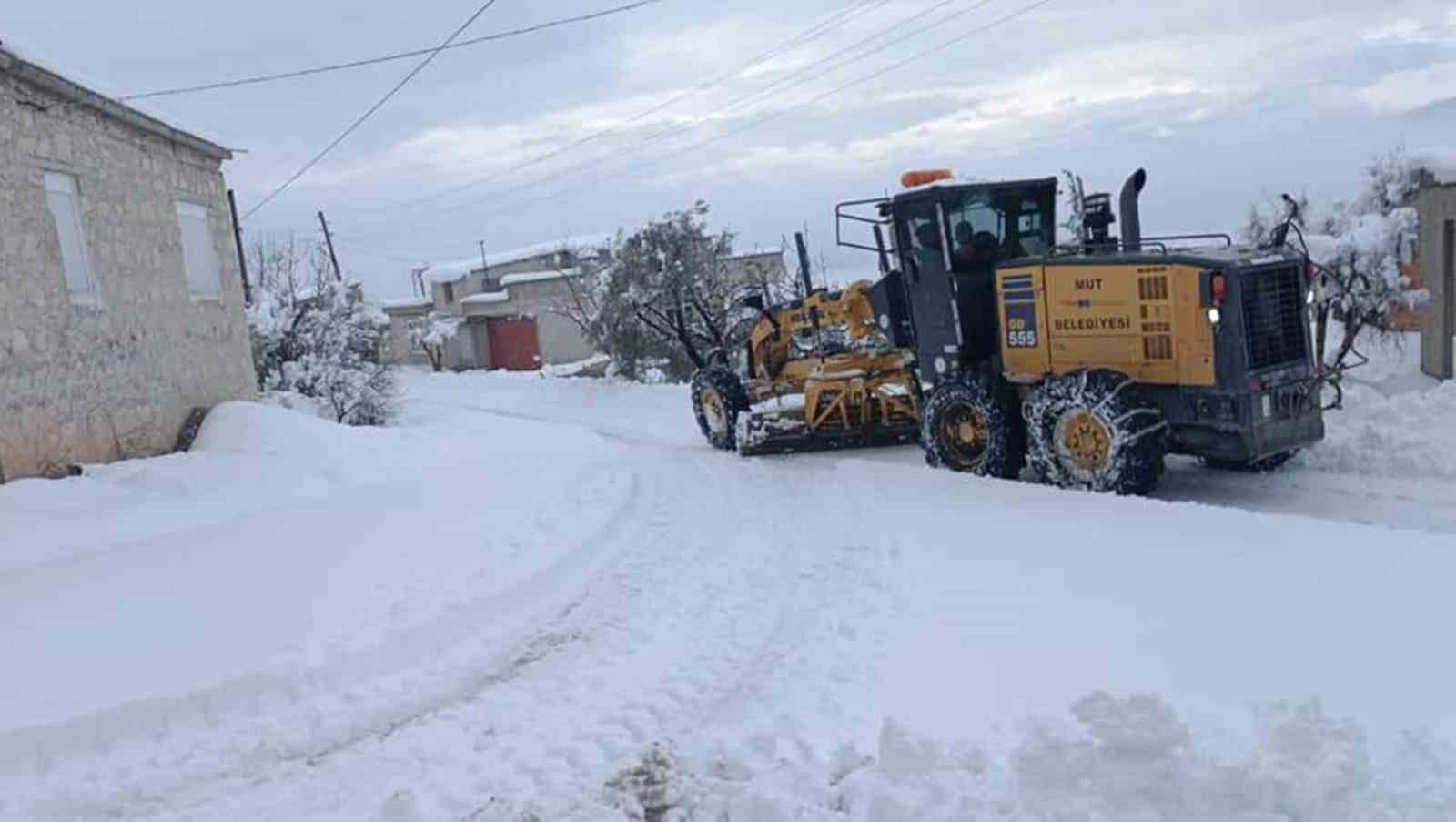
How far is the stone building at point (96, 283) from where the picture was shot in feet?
29.3

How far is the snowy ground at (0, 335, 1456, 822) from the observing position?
3.77 metres

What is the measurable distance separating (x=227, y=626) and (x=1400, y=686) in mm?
5850

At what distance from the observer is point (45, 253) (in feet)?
30.8

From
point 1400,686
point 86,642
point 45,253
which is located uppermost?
point 45,253

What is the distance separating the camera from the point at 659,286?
2248cm

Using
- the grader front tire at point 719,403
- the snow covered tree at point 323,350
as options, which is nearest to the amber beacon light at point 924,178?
the grader front tire at point 719,403

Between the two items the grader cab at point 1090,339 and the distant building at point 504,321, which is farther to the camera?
the distant building at point 504,321

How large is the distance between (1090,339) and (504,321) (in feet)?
127

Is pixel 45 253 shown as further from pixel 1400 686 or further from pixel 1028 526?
pixel 1400 686

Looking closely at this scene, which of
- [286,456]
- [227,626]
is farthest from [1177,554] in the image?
[286,456]

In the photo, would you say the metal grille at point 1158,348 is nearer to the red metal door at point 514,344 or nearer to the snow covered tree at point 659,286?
the snow covered tree at point 659,286

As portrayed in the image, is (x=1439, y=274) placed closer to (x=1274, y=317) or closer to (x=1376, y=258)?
(x=1376, y=258)

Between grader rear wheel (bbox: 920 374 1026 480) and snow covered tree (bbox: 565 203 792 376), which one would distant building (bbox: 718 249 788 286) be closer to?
snow covered tree (bbox: 565 203 792 376)

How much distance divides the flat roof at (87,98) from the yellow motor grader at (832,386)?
24.0ft
